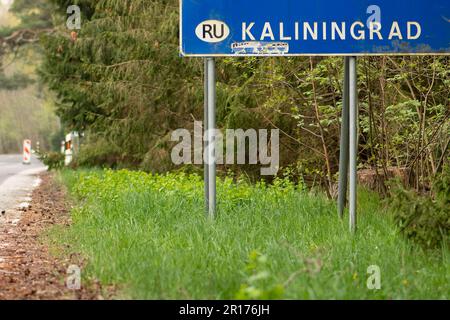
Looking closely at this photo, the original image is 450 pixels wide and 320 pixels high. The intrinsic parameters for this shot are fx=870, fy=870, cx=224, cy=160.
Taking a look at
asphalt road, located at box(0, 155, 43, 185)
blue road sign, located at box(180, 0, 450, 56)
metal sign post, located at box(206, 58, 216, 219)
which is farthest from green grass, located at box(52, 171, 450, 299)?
asphalt road, located at box(0, 155, 43, 185)

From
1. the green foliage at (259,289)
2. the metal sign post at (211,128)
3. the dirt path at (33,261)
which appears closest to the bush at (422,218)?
the green foliage at (259,289)

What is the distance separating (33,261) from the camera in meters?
7.95

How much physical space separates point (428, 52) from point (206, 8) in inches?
92.8

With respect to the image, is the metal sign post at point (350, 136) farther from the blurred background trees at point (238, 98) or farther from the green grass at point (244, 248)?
the blurred background trees at point (238, 98)

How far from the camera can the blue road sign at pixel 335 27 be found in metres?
8.88

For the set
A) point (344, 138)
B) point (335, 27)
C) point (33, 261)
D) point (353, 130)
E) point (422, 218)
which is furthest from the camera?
point (344, 138)

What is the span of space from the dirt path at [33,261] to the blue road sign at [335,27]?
288 centimetres

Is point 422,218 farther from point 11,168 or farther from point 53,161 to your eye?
point 11,168

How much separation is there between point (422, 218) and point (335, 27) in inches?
111

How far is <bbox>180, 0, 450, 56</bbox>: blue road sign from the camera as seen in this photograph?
888cm

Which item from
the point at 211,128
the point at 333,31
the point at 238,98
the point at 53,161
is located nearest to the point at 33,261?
the point at 211,128

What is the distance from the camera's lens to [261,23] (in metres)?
9.08

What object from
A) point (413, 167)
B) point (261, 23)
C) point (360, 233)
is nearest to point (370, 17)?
point (261, 23)
